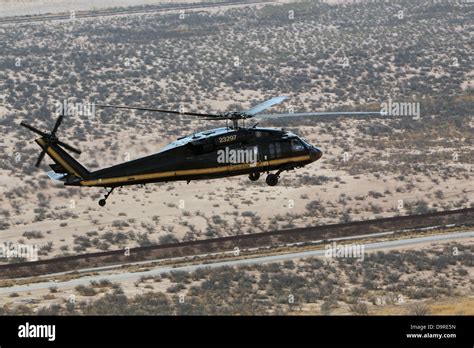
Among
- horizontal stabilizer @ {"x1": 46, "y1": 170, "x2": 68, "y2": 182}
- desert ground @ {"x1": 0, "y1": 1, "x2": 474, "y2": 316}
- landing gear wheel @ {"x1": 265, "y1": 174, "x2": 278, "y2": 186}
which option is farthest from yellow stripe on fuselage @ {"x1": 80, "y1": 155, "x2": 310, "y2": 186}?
desert ground @ {"x1": 0, "y1": 1, "x2": 474, "y2": 316}

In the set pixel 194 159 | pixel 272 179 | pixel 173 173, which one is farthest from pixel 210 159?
pixel 272 179

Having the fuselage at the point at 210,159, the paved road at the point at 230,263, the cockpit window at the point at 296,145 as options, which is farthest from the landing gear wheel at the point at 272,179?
the paved road at the point at 230,263

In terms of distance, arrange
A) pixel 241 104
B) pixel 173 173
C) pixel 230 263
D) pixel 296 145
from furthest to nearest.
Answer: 1. pixel 241 104
2. pixel 230 263
3. pixel 296 145
4. pixel 173 173

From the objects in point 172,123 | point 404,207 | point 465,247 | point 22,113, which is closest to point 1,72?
point 22,113

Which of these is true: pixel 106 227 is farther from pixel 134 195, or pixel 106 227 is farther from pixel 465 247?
pixel 465 247

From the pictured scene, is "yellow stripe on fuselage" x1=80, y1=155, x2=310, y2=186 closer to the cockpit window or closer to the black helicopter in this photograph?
the black helicopter

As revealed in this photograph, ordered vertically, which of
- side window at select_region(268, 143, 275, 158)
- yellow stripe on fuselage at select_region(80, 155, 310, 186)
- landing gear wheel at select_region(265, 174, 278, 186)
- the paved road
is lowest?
the paved road

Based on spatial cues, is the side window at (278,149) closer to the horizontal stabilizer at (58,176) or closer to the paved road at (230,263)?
the horizontal stabilizer at (58,176)

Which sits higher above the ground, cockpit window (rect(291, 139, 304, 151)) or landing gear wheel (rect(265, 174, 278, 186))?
cockpit window (rect(291, 139, 304, 151))

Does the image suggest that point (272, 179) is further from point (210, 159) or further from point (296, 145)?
point (210, 159)
